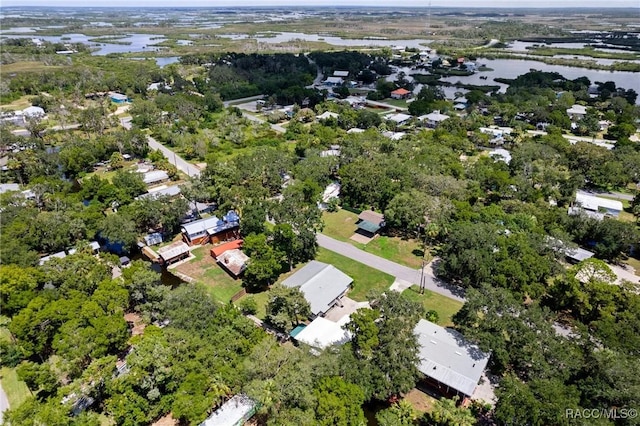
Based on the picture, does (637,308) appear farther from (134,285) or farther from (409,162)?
(134,285)

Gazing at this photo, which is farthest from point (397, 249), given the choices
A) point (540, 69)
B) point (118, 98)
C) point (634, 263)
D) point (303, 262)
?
point (540, 69)

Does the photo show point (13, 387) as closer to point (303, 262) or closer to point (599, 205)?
point (303, 262)

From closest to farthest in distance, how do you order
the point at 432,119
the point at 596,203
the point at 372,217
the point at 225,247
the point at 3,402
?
the point at 3,402 < the point at 225,247 < the point at 372,217 < the point at 596,203 < the point at 432,119

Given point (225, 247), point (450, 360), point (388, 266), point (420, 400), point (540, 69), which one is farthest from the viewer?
point (540, 69)

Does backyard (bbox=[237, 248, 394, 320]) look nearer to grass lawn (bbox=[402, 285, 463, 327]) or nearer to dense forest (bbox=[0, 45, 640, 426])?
dense forest (bbox=[0, 45, 640, 426])

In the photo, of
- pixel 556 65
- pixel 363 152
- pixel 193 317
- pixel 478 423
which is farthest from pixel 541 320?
pixel 556 65

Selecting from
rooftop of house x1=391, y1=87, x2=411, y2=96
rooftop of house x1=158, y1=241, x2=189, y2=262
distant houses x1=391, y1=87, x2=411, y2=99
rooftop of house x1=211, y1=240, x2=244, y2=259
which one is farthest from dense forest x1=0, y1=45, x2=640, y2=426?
rooftop of house x1=391, y1=87, x2=411, y2=96
